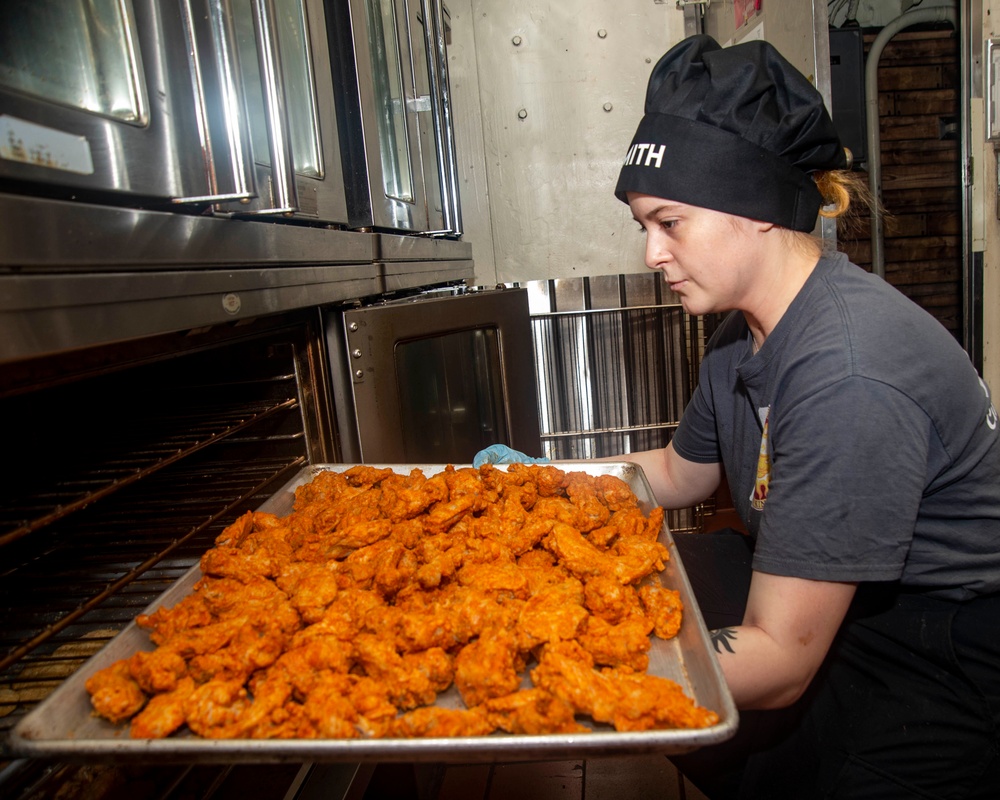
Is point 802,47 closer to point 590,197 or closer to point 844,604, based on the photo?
point 590,197

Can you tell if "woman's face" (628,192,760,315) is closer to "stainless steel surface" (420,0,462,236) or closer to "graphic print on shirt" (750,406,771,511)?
"graphic print on shirt" (750,406,771,511)

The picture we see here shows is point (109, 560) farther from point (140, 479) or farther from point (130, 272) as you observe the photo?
point (130, 272)

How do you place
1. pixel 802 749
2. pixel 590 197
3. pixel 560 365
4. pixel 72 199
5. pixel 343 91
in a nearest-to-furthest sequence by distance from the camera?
1. pixel 72 199
2. pixel 802 749
3. pixel 343 91
4. pixel 560 365
5. pixel 590 197

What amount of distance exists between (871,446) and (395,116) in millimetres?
1790

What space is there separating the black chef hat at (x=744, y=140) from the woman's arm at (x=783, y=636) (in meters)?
0.70

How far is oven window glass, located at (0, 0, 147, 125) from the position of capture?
780 millimetres

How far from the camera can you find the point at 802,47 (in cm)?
210

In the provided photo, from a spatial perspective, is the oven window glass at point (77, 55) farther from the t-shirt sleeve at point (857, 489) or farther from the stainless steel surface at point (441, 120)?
the stainless steel surface at point (441, 120)

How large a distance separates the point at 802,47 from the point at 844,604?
1.75 metres

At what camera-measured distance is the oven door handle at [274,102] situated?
1.14 metres

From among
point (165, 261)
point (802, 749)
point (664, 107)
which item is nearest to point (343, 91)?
point (664, 107)

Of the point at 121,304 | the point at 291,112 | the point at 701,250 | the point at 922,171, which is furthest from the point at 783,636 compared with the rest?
the point at 922,171

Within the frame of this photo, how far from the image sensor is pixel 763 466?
4.73 feet

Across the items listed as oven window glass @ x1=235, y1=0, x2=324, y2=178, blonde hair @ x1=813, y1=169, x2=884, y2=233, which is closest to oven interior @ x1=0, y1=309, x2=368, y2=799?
oven window glass @ x1=235, y1=0, x2=324, y2=178
